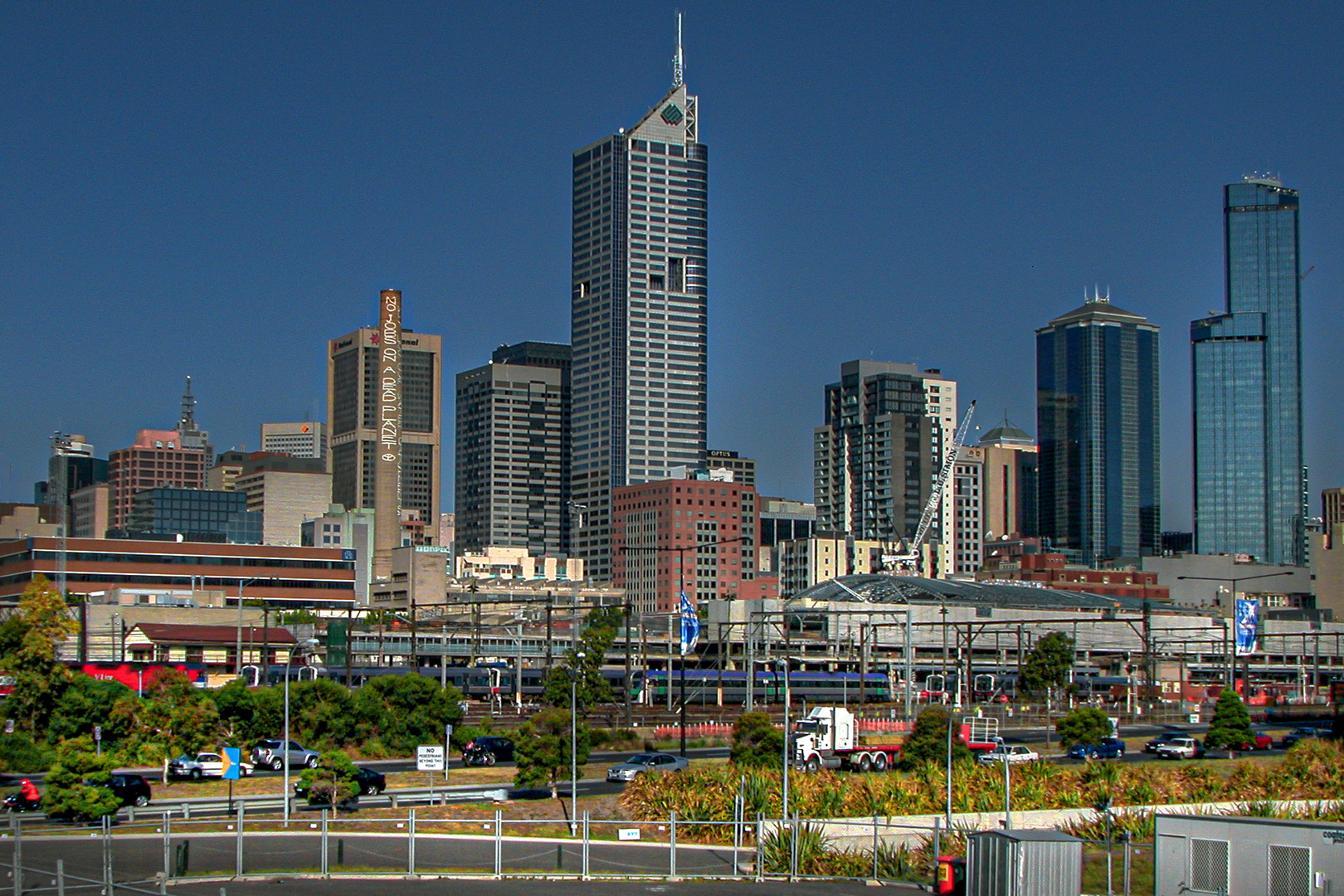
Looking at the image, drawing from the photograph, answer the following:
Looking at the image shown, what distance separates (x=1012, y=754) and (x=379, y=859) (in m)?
41.3

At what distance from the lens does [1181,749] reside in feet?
277

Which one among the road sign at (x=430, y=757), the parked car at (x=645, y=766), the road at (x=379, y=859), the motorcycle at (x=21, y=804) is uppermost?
the road sign at (x=430, y=757)

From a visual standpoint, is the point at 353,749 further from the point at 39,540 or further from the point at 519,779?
the point at 39,540

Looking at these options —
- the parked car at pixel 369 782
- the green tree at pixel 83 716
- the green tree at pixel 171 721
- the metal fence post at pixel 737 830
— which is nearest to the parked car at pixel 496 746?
the green tree at pixel 171 721

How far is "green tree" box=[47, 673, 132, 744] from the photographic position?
73.1 metres

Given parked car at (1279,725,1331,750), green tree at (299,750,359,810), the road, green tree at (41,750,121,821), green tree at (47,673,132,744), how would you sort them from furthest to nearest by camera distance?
parked car at (1279,725,1331,750)
green tree at (47,673,132,744)
green tree at (299,750,359,810)
green tree at (41,750,121,821)
the road

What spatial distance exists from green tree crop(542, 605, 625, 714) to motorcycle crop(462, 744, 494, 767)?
571cm

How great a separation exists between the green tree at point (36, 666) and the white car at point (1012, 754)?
43391 mm

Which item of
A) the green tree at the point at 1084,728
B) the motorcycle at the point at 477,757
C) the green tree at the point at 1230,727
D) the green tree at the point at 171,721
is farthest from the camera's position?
the green tree at the point at 1230,727

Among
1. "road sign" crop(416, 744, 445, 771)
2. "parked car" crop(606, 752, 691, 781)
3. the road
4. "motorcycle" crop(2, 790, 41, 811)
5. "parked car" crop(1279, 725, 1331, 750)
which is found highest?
"road sign" crop(416, 744, 445, 771)

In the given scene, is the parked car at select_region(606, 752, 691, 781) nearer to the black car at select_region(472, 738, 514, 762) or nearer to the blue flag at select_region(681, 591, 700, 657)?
the black car at select_region(472, 738, 514, 762)

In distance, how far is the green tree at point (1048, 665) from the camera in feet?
420

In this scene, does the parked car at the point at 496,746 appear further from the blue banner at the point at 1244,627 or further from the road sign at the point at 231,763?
the blue banner at the point at 1244,627

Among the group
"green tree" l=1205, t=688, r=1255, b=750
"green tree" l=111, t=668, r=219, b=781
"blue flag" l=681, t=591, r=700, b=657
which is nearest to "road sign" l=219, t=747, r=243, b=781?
"green tree" l=111, t=668, r=219, b=781
